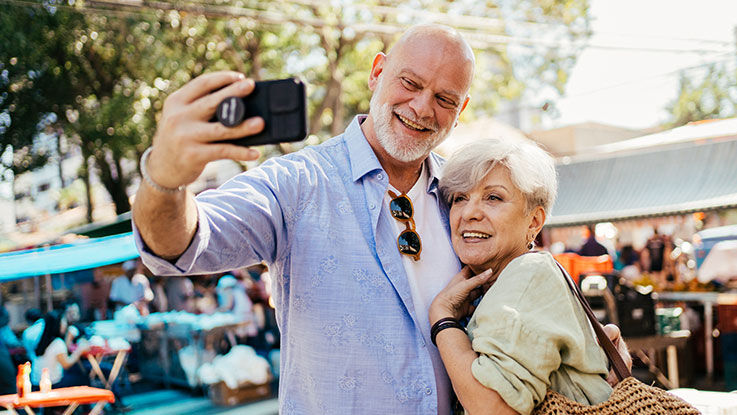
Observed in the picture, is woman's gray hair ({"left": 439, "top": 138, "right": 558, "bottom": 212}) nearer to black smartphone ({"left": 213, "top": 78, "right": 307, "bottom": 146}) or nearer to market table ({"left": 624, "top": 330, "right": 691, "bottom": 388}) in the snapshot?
black smartphone ({"left": 213, "top": 78, "right": 307, "bottom": 146})

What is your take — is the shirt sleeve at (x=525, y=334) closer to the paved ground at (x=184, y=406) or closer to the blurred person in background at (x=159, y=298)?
the paved ground at (x=184, y=406)

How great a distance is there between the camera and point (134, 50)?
12.8 m

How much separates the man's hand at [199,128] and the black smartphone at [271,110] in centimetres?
1

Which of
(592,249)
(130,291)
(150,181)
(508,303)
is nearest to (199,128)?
(150,181)

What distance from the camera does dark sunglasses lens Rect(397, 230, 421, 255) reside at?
6.09ft

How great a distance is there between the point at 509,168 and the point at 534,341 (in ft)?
1.97

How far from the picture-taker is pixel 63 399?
6547mm

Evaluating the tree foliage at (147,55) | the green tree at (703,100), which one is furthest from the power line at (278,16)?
the green tree at (703,100)

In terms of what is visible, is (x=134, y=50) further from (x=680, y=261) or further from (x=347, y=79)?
(x=680, y=261)

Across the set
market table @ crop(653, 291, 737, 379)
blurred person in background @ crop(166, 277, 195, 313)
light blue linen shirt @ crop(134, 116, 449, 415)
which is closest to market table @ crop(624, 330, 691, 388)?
market table @ crop(653, 291, 737, 379)

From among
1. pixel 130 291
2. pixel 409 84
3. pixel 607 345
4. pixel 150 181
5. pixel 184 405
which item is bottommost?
pixel 184 405

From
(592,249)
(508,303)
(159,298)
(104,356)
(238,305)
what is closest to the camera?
(508,303)

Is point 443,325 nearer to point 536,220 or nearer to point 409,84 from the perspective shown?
point 536,220

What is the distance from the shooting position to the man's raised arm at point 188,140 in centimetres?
103
